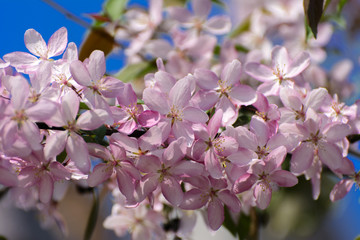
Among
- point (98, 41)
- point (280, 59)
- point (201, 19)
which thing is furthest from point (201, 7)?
point (280, 59)

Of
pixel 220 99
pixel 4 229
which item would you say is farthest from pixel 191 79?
pixel 4 229

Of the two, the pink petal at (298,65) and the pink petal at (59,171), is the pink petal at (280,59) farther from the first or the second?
the pink petal at (59,171)

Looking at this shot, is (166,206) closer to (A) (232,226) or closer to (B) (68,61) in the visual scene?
(A) (232,226)

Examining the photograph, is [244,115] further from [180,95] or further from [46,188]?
[46,188]

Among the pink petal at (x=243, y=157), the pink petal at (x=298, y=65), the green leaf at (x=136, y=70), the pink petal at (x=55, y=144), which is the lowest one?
the green leaf at (x=136, y=70)

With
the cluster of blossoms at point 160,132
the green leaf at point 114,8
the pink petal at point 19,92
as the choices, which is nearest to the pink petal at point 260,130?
the cluster of blossoms at point 160,132

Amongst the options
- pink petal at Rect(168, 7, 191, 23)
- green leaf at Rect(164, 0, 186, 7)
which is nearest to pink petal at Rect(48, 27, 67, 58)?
pink petal at Rect(168, 7, 191, 23)
